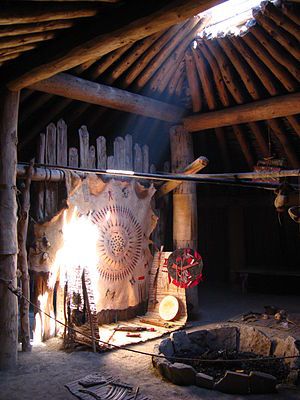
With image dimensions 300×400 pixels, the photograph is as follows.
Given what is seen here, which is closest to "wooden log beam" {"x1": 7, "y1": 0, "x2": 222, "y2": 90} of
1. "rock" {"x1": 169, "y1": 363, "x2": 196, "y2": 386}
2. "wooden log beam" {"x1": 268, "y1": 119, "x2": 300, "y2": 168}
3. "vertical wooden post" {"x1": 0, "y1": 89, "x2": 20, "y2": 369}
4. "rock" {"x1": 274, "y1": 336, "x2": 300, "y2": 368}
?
"vertical wooden post" {"x1": 0, "y1": 89, "x2": 20, "y2": 369}

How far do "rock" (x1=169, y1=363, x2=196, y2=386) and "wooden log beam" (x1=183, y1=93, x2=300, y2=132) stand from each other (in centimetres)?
379

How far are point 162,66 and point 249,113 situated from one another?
4.83 ft

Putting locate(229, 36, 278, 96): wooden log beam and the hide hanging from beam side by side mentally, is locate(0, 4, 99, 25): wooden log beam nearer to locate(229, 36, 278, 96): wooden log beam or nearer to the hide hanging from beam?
the hide hanging from beam

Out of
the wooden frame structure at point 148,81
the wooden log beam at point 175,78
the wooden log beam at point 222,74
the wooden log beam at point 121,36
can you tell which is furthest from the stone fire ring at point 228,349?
the wooden log beam at point 175,78

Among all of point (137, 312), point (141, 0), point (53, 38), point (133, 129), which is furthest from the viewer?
point (133, 129)

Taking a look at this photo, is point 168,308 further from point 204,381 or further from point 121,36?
point 121,36

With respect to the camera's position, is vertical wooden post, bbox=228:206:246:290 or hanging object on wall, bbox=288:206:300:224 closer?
hanging object on wall, bbox=288:206:300:224

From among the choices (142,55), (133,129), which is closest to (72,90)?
(142,55)

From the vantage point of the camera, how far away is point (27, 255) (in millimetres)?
5223

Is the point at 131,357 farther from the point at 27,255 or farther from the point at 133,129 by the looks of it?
the point at 133,129

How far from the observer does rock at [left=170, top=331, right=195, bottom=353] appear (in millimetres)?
4594

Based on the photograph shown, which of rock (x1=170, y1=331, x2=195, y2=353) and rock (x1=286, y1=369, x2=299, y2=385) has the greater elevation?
rock (x1=170, y1=331, x2=195, y2=353)

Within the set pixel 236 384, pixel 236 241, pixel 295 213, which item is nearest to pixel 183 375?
pixel 236 384

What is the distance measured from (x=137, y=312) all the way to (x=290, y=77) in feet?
13.4
